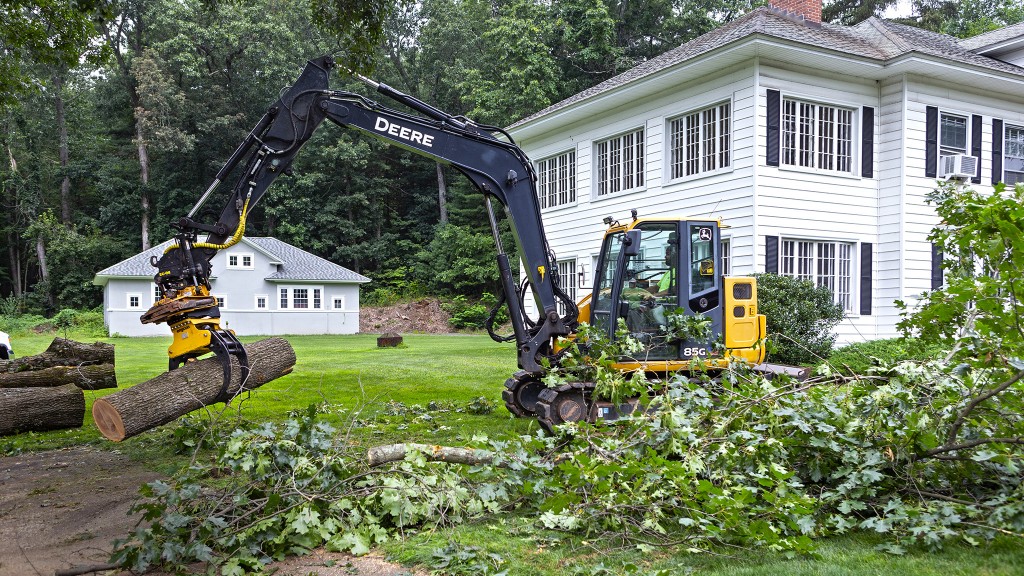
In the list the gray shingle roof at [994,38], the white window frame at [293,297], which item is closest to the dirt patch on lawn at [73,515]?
the gray shingle roof at [994,38]

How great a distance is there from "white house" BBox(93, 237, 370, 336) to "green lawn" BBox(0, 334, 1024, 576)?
11073mm

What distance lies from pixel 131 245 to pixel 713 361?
45037mm

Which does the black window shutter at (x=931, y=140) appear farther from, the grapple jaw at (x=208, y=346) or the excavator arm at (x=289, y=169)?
the grapple jaw at (x=208, y=346)

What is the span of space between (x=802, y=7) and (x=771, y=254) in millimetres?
6815

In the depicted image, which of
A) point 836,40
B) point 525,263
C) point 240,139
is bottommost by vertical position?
point 525,263

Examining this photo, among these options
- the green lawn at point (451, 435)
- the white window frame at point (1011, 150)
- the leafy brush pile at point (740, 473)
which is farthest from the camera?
the white window frame at point (1011, 150)

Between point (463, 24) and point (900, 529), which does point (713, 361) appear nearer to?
point (900, 529)

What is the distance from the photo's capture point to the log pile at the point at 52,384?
8984mm

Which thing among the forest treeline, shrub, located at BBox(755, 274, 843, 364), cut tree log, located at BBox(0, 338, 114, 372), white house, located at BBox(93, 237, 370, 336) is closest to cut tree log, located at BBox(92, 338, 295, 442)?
cut tree log, located at BBox(0, 338, 114, 372)

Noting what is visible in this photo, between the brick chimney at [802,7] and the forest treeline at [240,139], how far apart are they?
1741cm

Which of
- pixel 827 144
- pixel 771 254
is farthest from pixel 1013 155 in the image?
pixel 771 254

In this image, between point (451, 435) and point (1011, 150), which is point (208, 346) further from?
point (1011, 150)

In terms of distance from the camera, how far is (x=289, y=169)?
26.9 feet

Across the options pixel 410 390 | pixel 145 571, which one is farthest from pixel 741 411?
pixel 410 390
